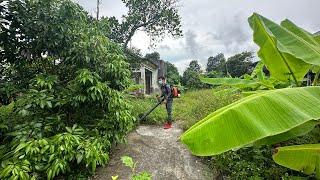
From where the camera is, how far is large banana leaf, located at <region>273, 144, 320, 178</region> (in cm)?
254

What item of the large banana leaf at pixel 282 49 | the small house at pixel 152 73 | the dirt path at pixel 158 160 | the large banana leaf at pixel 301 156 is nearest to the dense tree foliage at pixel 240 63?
the small house at pixel 152 73

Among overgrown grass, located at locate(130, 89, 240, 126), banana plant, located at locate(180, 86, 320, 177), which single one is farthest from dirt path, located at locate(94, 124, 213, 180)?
banana plant, located at locate(180, 86, 320, 177)

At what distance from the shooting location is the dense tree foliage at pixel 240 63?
25.8 meters

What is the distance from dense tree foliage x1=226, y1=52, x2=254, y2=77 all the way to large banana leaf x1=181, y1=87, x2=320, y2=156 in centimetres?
2412

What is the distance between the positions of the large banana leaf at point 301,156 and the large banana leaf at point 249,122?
0.53 meters

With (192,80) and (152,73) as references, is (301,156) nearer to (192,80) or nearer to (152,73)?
(152,73)

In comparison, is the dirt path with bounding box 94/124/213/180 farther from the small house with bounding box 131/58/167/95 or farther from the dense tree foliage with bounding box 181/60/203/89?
the dense tree foliage with bounding box 181/60/203/89

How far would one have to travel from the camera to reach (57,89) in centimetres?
604

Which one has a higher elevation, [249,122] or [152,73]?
[152,73]

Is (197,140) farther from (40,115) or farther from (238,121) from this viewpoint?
(40,115)

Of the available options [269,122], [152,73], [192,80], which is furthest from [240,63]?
[269,122]

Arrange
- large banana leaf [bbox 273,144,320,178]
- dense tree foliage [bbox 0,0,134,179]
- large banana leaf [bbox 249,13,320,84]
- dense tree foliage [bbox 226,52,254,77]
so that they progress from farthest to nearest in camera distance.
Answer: dense tree foliage [bbox 226,52,254,77] → dense tree foliage [bbox 0,0,134,179] → large banana leaf [bbox 249,13,320,84] → large banana leaf [bbox 273,144,320,178]

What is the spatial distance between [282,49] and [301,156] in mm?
921

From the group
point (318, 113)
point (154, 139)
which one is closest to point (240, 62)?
point (154, 139)
